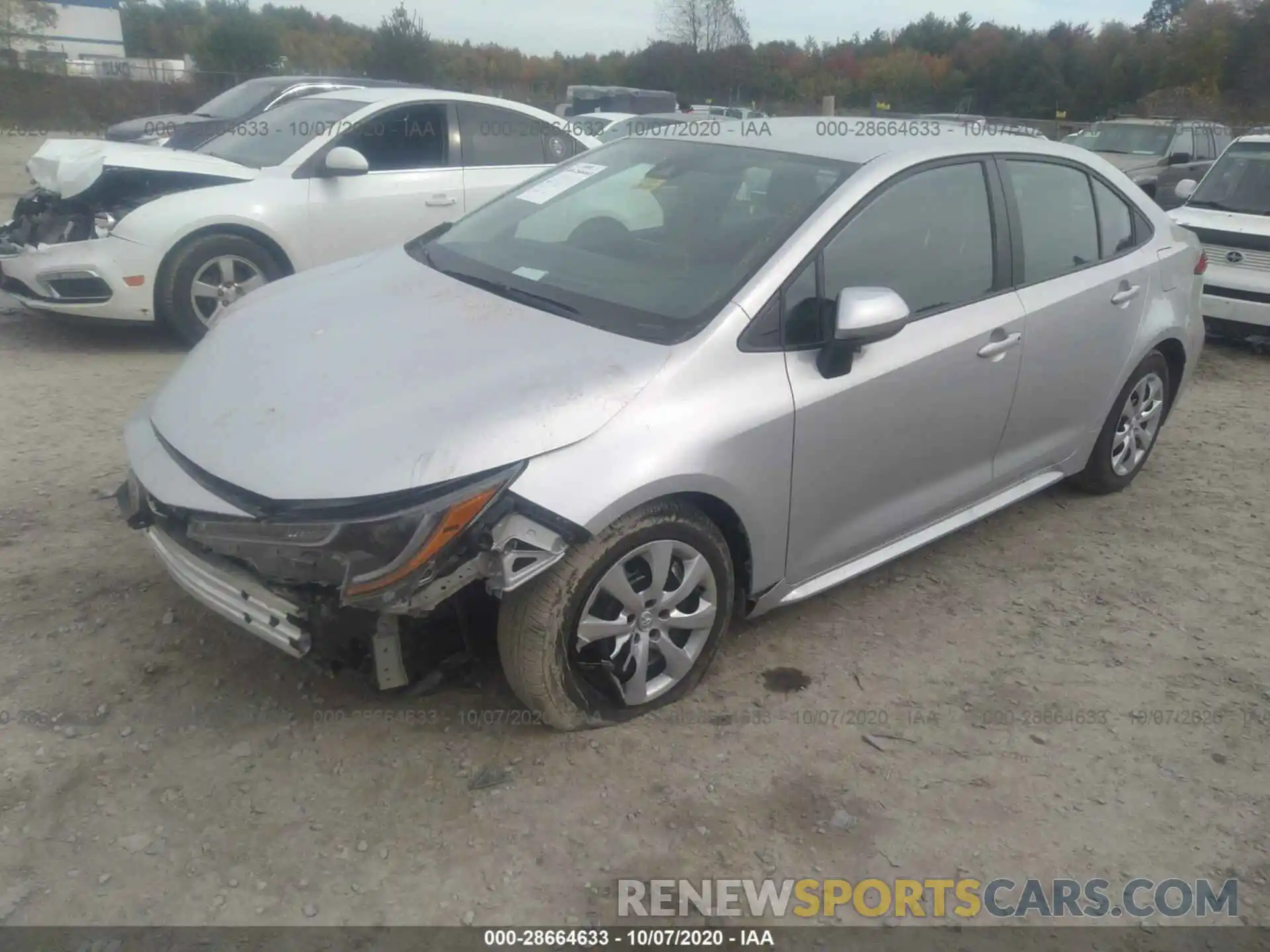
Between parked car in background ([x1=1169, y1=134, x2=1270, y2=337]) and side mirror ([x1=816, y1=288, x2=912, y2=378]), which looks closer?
side mirror ([x1=816, y1=288, x2=912, y2=378])

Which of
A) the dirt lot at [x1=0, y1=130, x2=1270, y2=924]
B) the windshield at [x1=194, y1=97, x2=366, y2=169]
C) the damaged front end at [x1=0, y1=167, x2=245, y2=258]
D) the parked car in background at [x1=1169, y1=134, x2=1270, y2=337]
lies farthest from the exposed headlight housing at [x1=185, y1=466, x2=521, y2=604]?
the parked car in background at [x1=1169, y1=134, x2=1270, y2=337]

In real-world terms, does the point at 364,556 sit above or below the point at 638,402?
below

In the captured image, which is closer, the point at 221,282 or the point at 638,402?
the point at 638,402

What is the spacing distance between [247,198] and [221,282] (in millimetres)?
566

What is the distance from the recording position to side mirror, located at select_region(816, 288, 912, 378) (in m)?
2.96

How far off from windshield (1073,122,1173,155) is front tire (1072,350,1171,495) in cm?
857

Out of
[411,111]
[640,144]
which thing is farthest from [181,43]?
[640,144]

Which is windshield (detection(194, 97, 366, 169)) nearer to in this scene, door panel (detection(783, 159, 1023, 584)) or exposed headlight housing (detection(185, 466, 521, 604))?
door panel (detection(783, 159, 1023, 584))

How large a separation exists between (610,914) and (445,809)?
21.3 inches

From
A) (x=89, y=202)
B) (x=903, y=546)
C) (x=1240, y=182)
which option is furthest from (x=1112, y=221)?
(x=89, y=202)

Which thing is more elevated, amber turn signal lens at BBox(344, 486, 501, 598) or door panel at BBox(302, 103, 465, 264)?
door panel at BBox(302, 103, 465, 264)

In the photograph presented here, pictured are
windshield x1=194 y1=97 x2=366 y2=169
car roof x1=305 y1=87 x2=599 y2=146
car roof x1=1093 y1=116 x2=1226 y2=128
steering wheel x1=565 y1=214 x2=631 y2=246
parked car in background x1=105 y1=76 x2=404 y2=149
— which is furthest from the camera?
car roof x1=1093 y1=116 x2=1226 y2=128

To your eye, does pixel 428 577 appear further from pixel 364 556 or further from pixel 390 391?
pixel 390 391

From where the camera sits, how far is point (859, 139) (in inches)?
144
